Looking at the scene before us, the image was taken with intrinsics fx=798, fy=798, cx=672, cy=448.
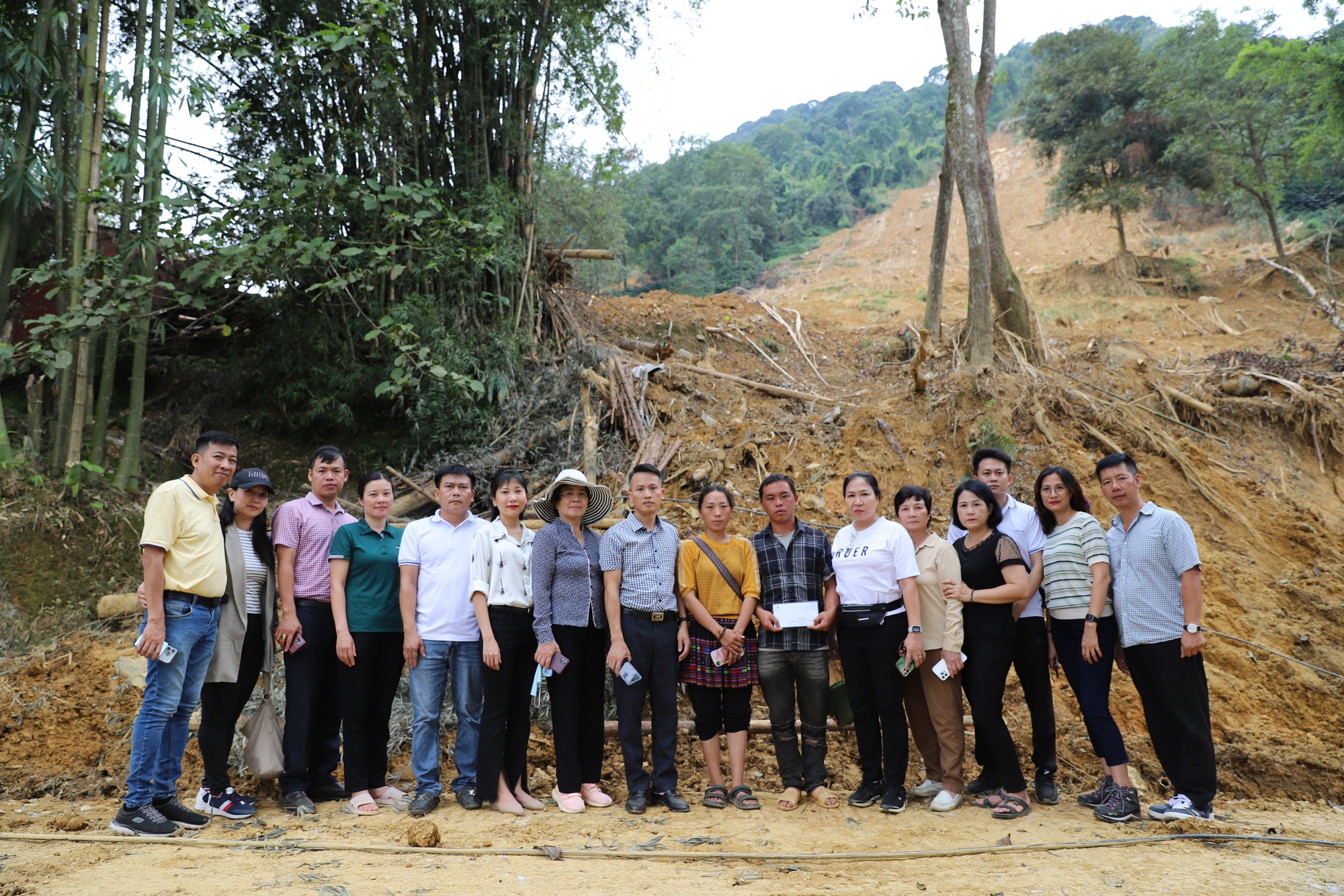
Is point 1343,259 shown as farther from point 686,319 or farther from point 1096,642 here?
point 1096,642

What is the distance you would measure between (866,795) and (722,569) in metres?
1.31

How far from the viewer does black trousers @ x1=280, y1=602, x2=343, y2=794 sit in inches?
150

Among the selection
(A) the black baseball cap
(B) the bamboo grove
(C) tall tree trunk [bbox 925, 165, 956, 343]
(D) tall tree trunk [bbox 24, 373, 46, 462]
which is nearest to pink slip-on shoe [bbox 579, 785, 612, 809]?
(A) the black baseball cap

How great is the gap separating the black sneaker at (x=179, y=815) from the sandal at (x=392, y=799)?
2.47 feet

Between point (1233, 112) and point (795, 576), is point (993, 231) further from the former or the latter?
point (1233, 112)

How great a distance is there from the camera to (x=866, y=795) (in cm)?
391

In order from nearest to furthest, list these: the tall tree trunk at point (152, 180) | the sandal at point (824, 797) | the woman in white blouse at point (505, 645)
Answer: the woman in white blouse at point (505, 645) < the sandal at point (824, 797) < the tall tree trunk at point (152, 180)

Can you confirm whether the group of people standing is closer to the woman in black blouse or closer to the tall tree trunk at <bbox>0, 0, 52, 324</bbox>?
the woman in black blouse

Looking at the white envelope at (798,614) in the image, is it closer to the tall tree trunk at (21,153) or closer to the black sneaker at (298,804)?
the black sneaker at (298,804)

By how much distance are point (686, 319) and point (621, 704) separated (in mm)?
7685

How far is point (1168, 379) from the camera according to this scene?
8641mm

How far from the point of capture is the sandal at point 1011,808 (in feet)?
12.1

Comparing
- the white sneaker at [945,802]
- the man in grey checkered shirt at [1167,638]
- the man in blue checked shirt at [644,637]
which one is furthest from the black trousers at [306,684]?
the man in grey checkered shirt at [1167,638]

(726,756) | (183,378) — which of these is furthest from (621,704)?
(183,378)
